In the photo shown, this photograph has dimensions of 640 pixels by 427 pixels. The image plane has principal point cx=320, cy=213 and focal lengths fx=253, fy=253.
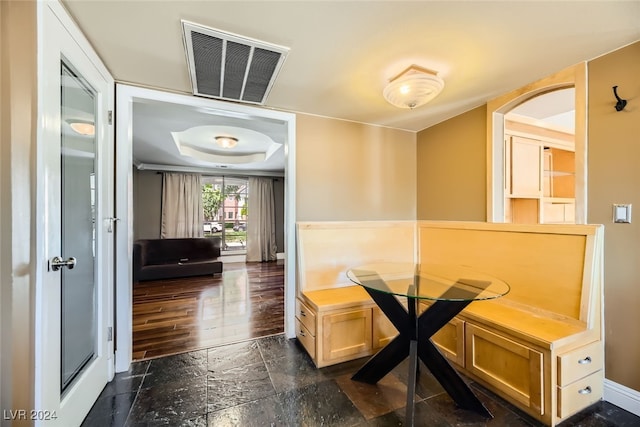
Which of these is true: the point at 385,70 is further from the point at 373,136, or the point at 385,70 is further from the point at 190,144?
the point at 190,144

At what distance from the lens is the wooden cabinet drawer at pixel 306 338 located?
201cm

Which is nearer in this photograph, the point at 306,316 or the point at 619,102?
the point at 619,102

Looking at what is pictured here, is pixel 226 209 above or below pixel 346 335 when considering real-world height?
above

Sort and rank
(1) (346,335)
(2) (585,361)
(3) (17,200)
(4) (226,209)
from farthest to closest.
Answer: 1. (4) (226,209)
2. (1) (346,335)
3. (2) (585,361)
4. (3) (17,200)

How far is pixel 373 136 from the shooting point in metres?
2.81

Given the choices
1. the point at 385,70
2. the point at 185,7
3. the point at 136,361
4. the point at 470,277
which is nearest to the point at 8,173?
the point at 185,7

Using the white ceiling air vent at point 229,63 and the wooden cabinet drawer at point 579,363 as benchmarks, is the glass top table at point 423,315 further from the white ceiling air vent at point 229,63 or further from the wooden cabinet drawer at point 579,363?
the white ceiling air vent at point 229,63

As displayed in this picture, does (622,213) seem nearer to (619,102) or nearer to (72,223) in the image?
(619,102)

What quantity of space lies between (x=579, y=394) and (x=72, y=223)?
118 inches

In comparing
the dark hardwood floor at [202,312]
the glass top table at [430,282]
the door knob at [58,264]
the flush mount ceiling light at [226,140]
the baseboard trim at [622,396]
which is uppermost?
the flush mount ceiling light at [226,140]

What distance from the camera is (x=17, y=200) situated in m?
0.98

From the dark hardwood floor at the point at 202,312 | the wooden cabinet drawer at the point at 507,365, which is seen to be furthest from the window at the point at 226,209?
the wooden cabinet drawer at the point at 507,365

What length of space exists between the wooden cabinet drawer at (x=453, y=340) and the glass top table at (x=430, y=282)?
0.36 metres

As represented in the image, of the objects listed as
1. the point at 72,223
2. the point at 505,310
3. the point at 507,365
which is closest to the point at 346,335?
the point at 507,365
